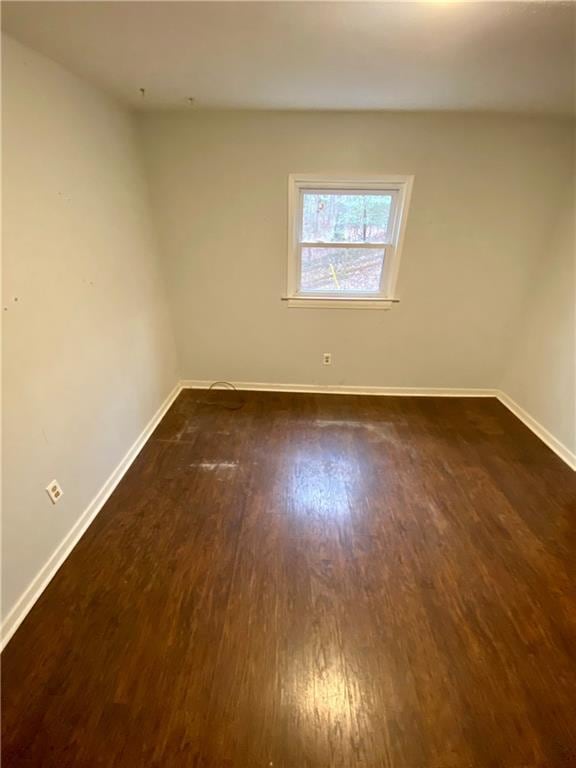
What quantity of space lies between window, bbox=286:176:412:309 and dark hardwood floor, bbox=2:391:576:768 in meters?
1.40

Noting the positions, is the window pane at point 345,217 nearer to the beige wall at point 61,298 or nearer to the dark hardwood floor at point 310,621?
the beige wall at point 61,298

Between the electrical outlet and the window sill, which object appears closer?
the electrical outlet

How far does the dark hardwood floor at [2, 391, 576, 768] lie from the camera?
1.21 m

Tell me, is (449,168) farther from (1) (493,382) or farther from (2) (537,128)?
(1) (493,382)

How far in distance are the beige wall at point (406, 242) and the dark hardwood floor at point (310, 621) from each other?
105 cm

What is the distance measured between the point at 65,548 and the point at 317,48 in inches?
102

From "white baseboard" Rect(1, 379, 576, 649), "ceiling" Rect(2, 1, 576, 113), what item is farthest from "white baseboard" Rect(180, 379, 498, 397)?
"ceiling" Rect(2, 1, 576, 113)

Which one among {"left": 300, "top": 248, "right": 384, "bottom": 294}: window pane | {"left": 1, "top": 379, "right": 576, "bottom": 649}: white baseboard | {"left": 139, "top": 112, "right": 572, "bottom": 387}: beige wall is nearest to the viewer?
{"left": 1, "top": 379, "right": 576, "bottom": 649}: white baseboard

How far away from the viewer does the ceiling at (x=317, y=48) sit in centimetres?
121

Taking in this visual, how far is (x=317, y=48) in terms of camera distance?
1441 millimetres

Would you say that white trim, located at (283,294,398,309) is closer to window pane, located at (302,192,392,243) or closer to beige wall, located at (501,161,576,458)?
window pane, located at (302,192,392,243)

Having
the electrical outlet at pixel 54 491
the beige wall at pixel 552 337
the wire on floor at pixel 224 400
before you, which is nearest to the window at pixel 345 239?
the wire on floor at pixel 224 400

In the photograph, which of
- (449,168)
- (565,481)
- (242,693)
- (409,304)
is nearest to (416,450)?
(565,481)

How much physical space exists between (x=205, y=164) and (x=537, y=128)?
2304mm
